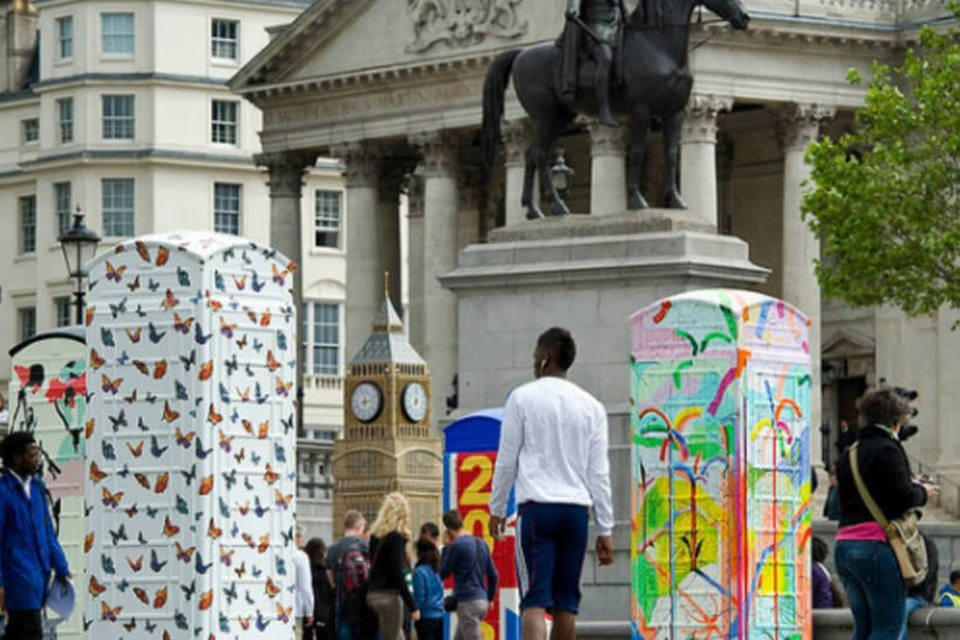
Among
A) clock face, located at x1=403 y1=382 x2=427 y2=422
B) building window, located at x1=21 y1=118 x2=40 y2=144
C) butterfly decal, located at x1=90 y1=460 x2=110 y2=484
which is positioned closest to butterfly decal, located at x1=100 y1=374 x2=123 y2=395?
butterfly decal, located at x1=90 y1=460 x2=110 y2=484

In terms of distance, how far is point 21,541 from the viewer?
2567 cm

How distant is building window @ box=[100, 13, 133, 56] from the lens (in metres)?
107

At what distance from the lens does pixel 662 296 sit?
112ft

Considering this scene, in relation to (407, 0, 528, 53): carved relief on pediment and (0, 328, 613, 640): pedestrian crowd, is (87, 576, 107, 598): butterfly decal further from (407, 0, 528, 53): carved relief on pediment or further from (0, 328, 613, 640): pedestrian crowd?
(407, 0, 528, 53): carved relief on pediment

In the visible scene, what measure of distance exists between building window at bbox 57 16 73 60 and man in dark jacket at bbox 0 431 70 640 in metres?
83.2

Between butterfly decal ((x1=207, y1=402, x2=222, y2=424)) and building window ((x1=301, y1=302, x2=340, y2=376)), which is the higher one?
building window ((x1=301, y1=302, x2=340, y2=376))

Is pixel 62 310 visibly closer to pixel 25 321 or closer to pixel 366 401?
pixel 25 321

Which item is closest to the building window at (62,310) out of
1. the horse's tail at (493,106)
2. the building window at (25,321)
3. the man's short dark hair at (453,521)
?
the building window at (25,321)

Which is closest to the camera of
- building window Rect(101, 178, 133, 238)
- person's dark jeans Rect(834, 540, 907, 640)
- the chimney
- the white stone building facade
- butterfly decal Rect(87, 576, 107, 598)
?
person's dark jeans Rect(834, 540, 907, 640)

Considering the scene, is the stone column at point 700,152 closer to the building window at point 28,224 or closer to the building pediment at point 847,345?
the building pediment at point 847,345

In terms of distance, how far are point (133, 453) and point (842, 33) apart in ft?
194

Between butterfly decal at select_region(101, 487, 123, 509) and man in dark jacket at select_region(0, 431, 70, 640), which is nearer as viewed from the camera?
butterfly decal at select_region(101, 487, 123, 509)

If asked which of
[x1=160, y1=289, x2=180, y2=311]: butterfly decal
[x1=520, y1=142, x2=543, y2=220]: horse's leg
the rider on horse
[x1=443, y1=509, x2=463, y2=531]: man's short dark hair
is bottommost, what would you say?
[x1=443, y1=509, x2=463, y2=531]: man's short dark hair

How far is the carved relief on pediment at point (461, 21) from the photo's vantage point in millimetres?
86688
